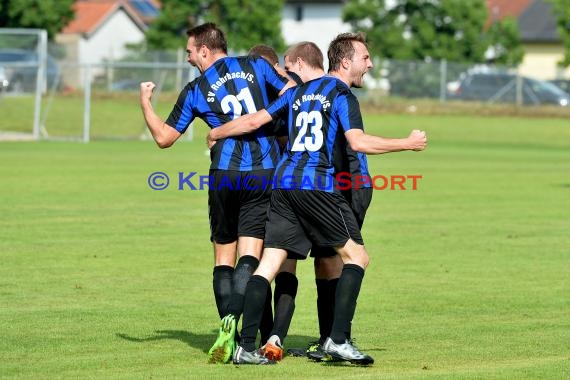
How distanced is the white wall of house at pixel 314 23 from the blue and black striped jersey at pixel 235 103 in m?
72.4

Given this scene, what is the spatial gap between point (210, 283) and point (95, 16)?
70681 millimetres

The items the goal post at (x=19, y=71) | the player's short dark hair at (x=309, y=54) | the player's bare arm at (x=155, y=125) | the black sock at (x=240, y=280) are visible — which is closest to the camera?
the player's short dark hair at (x=309, y=54)

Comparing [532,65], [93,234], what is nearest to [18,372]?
[93,234]

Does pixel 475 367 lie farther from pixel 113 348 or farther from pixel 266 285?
pixel 113 348

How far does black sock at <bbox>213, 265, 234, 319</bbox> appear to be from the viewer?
802 cm

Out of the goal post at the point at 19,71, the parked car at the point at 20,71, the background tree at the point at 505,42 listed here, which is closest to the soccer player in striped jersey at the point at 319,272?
the goal post at the point at 19,71

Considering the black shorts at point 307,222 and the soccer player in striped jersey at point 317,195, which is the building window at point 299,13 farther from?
the black shorts at point 307,222

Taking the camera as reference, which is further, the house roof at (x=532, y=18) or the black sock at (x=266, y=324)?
the house roof at (x=532, y=18)

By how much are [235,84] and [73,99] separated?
105ft

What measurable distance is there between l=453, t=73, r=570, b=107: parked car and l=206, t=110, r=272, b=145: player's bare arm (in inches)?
1861

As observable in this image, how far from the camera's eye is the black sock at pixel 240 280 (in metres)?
7.67

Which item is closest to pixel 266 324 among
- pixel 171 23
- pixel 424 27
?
pixel 424 27

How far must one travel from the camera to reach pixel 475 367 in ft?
24.2

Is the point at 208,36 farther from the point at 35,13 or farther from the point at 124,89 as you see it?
the point at 35,13
